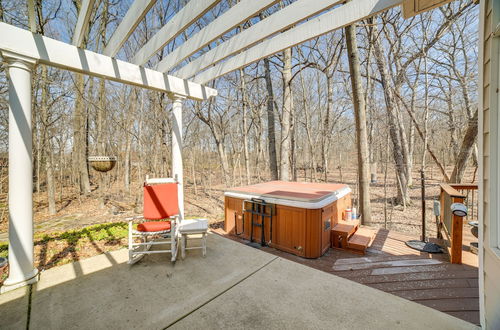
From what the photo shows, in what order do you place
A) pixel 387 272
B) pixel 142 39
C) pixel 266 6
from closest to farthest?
pixel 266 6 < pixel 387 272 < pixel 142 39

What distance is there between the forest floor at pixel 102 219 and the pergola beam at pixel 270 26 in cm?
256

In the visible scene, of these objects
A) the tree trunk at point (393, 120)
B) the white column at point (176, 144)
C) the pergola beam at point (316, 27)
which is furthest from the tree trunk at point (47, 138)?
the tree trunk at point (393, 120)

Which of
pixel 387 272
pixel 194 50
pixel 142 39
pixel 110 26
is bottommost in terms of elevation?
pixel 387 272

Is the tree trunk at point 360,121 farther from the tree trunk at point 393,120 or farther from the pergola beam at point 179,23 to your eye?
the pergola beam at point 179,23

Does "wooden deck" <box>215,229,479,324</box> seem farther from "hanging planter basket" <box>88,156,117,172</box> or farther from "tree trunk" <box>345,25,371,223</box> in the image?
"hanging planter basket" <box>88,156,117,172</box>

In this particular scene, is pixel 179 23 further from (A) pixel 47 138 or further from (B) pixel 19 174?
(A) pixel 47 138

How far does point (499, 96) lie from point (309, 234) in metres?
2.59

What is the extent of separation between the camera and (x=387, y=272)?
105 inches

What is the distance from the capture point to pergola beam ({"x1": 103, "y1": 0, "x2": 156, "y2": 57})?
6.93 feet

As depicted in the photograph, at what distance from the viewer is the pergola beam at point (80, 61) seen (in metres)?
2.12

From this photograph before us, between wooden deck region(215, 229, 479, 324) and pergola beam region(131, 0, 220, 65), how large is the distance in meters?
3.41

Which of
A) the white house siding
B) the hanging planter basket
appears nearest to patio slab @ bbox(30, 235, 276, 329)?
the hanging planter basket

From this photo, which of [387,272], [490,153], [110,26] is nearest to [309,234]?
[387,272]

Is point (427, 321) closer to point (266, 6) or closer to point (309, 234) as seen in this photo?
point (309, 234)
